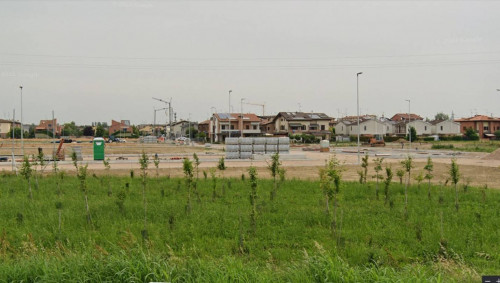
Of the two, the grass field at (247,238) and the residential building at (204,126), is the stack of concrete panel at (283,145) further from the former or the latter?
the residential building at (204,126)

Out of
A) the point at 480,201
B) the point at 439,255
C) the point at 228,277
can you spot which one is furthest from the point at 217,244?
the point at 480,201

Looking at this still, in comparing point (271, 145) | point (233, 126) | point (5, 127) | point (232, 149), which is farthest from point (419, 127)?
point (5, 127)

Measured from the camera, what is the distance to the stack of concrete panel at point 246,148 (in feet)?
124

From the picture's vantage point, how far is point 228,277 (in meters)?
5.74

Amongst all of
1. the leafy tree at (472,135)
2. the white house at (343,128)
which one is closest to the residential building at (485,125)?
the leafy tree at (472,135)

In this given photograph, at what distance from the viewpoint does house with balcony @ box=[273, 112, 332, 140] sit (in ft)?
303

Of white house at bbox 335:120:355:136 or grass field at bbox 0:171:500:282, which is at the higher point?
white house at bbox 335:120:355:136

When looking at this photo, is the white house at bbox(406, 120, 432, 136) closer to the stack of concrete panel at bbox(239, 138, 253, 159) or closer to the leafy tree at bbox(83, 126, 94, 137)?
the stack of concrete panel at bbox(239, 138, 253, 159)

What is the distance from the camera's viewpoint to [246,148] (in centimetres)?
3800

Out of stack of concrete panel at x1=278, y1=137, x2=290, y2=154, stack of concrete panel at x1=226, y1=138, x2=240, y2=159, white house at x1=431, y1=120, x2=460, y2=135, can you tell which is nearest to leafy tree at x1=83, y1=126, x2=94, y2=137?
stack of concrete panel at x1=226, y1=138, x2=240, y2=159

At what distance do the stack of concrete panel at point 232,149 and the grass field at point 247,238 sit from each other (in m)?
22.9

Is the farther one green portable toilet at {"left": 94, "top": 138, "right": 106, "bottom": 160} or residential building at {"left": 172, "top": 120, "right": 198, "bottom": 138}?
residential building at {"left": 172, "top": 120, "right": 198, "bottom": 138}

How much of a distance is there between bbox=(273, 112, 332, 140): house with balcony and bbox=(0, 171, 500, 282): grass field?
255ft

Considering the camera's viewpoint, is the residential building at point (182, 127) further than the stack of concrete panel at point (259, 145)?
Yes
